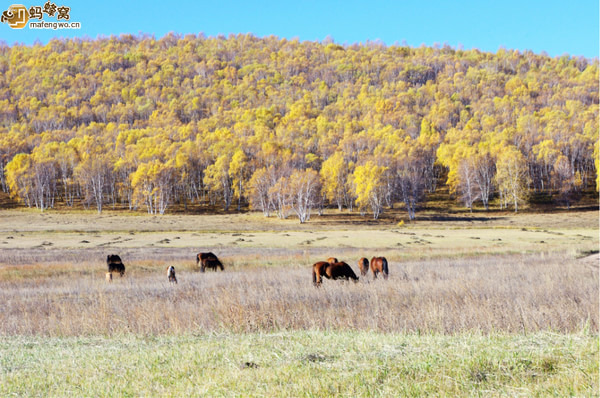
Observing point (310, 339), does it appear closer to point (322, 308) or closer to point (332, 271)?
point (322, 308)

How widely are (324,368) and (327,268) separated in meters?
12.9

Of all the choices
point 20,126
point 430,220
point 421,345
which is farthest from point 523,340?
point 20,126

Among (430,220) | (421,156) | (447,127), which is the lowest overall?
(430,220)

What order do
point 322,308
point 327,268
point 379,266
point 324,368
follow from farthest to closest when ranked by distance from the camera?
point 379,266 → point 327,268 → point 322,308 → point 324,368

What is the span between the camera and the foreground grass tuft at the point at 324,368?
17.6ft

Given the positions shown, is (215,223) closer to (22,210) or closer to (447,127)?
(22,210)

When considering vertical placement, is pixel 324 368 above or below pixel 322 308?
above

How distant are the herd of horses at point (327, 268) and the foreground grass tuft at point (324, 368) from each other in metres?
10.2

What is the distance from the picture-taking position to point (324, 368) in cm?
607

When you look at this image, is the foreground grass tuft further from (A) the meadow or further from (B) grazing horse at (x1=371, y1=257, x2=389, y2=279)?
(B) grazing horse at (x1=371, y1=257, x2=389, y2=279)

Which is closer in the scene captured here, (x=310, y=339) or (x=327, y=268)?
(x=310, y=339)

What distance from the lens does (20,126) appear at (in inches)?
7466

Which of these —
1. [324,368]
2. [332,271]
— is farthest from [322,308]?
[324,368]

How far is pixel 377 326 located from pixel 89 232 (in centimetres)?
6714
